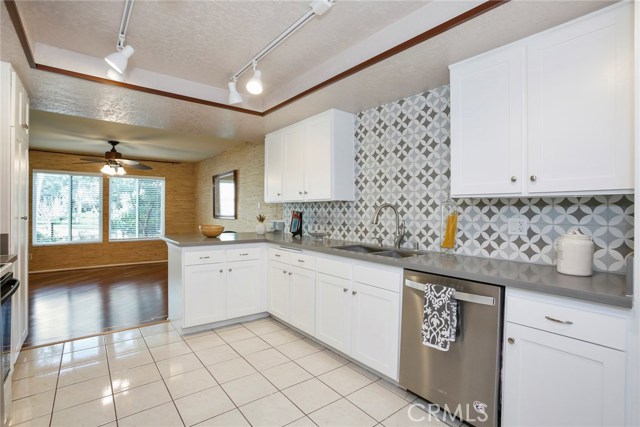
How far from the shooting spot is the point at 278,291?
10.9ft

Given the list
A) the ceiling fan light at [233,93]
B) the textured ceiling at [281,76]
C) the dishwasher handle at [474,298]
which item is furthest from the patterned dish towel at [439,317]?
the ceiling fan light at [233,93]

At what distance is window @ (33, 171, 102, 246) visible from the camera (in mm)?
6418

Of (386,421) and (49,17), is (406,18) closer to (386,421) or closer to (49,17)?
(49,17)

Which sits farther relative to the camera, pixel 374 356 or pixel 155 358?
pixel 155 358

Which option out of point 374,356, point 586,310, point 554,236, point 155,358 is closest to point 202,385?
point 155,358

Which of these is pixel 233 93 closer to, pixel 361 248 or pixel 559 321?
pixel 361 248

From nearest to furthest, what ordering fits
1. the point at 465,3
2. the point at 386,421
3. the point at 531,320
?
the point at 531,320, the point at 465,3, the point at 386,421

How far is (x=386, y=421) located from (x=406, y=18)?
2.45m

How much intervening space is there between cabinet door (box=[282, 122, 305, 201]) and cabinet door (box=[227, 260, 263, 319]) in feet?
2.92

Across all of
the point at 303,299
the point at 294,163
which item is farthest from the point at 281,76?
the point at 303,299

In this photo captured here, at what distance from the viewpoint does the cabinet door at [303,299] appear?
2.84 meters

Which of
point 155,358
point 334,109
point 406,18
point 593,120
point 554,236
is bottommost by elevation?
point 155,358

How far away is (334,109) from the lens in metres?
3.11

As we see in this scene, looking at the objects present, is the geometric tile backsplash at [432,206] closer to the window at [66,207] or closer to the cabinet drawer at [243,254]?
the cabinet drawer at [243,254]
